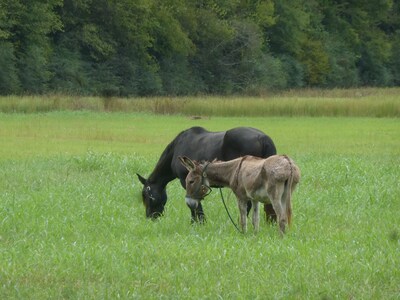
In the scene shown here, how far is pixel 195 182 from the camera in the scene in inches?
471

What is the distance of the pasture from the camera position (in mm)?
8719

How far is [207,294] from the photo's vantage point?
8500 millimetres

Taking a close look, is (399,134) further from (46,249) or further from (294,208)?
(46,249)

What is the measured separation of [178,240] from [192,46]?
61.5m

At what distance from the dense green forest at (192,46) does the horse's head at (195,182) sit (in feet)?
146

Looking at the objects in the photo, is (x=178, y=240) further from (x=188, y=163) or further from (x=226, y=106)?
(x=226, y=106)

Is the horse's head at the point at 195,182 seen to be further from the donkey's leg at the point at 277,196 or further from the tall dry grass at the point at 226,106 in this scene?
the tall dry grass at the point at 226,106

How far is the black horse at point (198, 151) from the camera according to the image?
12.8 meters

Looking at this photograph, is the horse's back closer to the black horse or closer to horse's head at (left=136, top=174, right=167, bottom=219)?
the black horse

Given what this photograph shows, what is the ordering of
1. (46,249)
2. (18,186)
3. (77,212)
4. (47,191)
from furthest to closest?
(18,186)
(47,191)
(77,212)
(46,249)

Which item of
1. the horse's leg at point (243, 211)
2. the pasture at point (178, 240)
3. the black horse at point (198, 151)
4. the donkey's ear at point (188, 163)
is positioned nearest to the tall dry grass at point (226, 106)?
the pasture at point (178, 240)

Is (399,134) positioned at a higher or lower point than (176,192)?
lower

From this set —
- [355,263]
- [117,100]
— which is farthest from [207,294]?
[117,100]

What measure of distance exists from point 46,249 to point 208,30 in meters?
62.7
